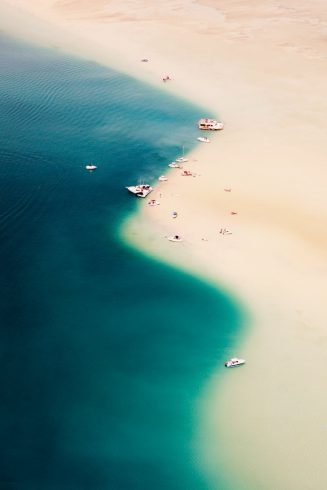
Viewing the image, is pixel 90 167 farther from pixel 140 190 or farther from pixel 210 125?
pixel 210 125

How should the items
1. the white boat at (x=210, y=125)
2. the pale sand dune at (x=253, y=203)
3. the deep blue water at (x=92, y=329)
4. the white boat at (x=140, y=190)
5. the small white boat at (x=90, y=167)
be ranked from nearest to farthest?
the deep blue water at (x=92, y=329), the pale sand dune at (x=253, y=203), the white boat at (x=140, y=190), the small white boat at (x=90, y=167), the white boat at (x=210, y=125)

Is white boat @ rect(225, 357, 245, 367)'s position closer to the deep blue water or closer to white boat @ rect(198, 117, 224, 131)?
the deep blue water

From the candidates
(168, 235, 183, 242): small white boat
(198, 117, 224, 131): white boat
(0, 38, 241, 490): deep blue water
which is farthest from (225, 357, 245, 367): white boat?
(198, 117, 224, 131): white boat

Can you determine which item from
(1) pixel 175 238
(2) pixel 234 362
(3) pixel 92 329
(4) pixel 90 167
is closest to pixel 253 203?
(1) pixel 175 238

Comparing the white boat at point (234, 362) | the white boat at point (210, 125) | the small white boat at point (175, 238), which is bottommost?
the white boat at point (234, 362)

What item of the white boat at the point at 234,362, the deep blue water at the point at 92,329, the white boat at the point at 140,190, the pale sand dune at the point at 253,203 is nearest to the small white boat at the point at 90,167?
the deep blue water at the point at 92,329

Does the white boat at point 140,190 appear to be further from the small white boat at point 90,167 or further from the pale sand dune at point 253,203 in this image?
the small white boat at point 90,167
